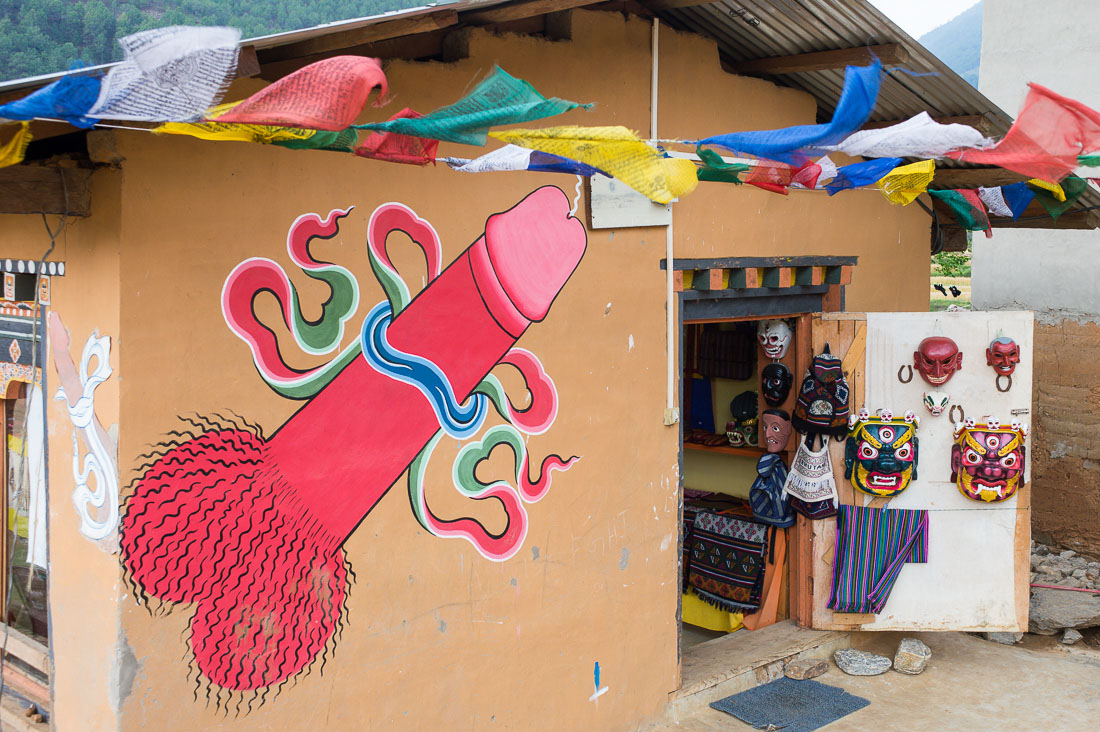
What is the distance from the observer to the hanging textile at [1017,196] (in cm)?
539

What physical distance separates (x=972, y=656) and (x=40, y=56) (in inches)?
436

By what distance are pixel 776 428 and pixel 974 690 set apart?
5.88 feet

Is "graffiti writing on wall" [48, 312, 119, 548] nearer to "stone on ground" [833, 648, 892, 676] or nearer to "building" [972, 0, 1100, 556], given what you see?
"stone on ground" [833, 648, 892, 676]

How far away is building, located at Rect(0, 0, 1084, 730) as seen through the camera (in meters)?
3.12

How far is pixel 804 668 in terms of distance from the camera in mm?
5539

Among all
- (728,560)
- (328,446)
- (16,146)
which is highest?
(16,146)

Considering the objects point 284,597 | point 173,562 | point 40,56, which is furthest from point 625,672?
point 40,56

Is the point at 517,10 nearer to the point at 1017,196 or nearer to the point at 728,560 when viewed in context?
the point at 1017,196

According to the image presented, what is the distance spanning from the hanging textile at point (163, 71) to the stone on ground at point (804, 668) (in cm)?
455

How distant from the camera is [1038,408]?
7379 millimetres

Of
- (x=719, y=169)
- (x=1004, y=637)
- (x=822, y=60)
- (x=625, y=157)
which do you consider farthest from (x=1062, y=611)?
(x=625, y=157)

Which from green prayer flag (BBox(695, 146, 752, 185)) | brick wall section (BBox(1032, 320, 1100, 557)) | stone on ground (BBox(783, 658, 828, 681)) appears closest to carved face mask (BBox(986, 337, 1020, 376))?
stone on ground (BBox(783, 658, 828, 681))

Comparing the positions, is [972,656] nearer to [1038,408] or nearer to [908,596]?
[908,596]

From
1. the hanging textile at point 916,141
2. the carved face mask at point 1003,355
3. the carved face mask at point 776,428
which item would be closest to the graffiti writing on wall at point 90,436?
the hanging textile at point 916,141
